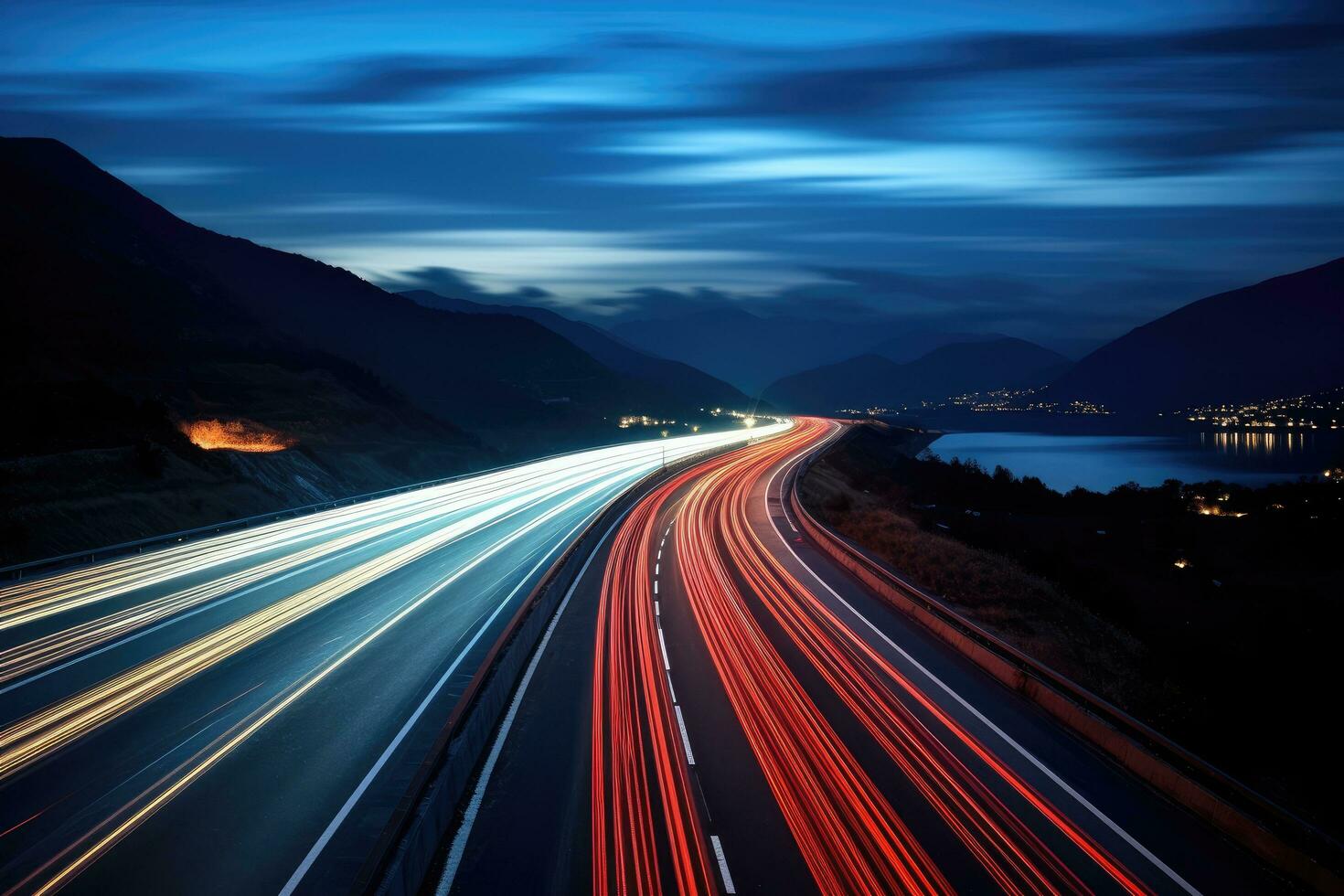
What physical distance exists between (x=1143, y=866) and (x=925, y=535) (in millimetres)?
30347

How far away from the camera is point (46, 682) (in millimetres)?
14891

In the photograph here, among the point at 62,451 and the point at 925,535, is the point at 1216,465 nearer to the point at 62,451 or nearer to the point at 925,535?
the point at 925,535

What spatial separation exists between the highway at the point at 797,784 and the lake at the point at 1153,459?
10172cm

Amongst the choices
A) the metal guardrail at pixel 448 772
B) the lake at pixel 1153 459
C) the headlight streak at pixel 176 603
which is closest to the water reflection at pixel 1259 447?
the lake at pixel 1153 459

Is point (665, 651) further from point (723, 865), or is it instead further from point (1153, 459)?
point (1153, 459)

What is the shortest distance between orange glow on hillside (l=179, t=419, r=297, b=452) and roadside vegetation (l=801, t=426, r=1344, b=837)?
3449 centimetres

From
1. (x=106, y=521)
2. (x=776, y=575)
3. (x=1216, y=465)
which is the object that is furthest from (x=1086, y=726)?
(x=1216, y=465)

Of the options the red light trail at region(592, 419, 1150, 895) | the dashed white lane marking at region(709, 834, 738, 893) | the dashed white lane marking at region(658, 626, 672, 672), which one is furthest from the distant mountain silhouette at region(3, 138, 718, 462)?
the dashed white lane marking at region(709, 834, 738, 893)

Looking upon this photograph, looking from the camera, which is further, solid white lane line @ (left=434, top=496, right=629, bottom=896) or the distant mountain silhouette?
the distant mountain silhouette

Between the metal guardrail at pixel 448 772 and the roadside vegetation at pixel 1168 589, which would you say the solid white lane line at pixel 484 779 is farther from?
the roadside vegetation at pixel 1168 589

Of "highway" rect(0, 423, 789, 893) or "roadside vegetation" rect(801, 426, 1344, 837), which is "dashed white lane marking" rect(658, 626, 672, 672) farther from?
"roadside vegetation" rect(801, 426, 1344, 837)

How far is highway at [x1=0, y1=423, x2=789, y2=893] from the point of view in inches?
361

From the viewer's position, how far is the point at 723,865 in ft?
29.9

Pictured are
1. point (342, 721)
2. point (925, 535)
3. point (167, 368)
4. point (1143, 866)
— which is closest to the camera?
point (1143, 866)
